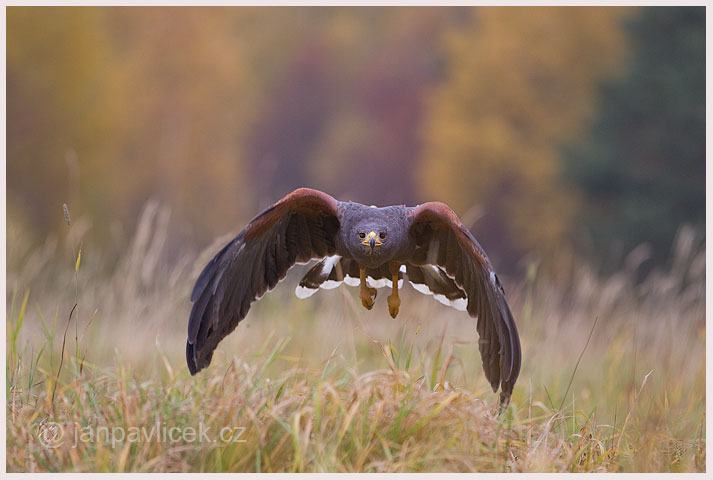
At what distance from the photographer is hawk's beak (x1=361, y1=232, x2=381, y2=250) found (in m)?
4.66

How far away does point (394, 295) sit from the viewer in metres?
5.12

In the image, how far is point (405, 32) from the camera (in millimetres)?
26750

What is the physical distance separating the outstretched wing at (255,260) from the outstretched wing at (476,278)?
1.84ft

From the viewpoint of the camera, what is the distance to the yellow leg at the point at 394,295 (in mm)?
5043

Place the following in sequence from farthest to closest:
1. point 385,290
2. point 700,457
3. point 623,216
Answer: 1. point 623,216
2. point 385,290
3. point 700,457

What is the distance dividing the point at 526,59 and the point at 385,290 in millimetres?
8532

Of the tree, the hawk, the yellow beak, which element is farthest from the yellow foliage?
the yellow beak

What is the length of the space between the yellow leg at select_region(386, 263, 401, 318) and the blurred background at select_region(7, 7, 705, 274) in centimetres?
562

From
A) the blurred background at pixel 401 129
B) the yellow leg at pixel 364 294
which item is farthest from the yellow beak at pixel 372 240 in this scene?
the blurred background at pixel 401 129

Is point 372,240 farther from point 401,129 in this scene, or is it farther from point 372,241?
point 401,129

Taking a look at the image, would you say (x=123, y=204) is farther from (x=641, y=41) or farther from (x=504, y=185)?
(x=641, y=41)

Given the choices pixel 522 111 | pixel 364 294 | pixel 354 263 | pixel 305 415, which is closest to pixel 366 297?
pixel 364 294

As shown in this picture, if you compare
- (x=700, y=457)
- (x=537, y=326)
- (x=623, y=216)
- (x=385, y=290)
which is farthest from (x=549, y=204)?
(x=700, y=457)

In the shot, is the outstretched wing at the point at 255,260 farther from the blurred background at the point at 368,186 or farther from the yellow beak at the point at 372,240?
the yellow beak at the point at 372,240
